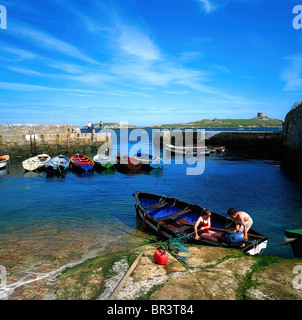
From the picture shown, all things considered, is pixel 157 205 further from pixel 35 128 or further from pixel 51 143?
pixel 35 128

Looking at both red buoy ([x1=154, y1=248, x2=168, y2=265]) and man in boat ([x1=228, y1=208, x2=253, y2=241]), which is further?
man in boat ([x1=228, y1=208, x2=253, y2=241])

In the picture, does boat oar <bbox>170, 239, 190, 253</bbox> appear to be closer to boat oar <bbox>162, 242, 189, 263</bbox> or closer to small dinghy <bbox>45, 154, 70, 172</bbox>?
boat oar <bbox>162, 242, 189, 263</bbox>


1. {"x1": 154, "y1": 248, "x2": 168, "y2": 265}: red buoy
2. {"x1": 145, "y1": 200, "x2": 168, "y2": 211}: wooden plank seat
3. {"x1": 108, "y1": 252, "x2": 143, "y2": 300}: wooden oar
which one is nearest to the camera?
{"x1": 108, "y1": 252, "x2": 143, "y2": 300}: wooden oar

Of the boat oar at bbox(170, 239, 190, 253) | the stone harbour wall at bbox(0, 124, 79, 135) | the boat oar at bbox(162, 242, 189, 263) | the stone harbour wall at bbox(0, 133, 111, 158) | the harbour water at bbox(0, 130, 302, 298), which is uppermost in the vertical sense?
the stone harbour wall at bbox(0, 124, 79, 135)

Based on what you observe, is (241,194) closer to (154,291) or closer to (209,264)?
(209,264)

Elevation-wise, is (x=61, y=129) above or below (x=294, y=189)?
above

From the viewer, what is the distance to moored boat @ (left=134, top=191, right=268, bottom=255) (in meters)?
7.53

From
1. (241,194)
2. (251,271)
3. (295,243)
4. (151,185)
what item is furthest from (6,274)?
(241,194)

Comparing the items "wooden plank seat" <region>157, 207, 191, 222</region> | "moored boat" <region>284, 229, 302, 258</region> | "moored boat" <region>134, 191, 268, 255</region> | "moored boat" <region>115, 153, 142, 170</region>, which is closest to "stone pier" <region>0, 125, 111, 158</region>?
"moored boat" <region>115, 153, 142, 170</region>

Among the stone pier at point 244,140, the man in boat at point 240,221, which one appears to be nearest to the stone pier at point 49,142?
the stone pier at point 244,140

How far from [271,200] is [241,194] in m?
2.39

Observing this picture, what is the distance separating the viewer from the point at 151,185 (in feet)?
69.9

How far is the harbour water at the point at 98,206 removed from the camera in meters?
8.63

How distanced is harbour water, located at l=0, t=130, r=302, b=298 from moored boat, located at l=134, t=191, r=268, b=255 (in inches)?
49.8
